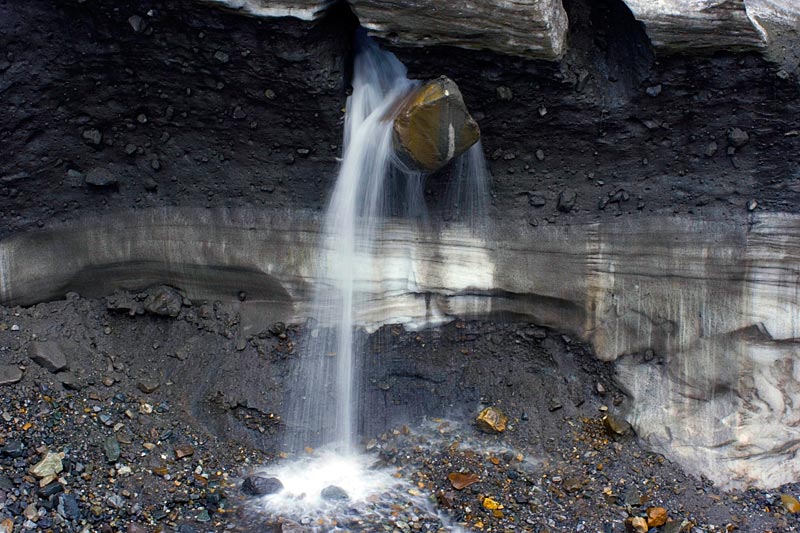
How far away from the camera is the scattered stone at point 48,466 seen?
4188 mm

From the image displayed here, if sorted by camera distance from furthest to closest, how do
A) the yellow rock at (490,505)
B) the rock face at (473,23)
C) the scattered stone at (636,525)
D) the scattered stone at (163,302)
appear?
the scattered stone at (163,302) < the yellow rock at (490,505) < the scattered stone at (636,525) < the rock face at (473,23)

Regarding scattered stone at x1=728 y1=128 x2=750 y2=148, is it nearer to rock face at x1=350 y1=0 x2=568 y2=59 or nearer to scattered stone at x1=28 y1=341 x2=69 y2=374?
rock face at x1=350 y1=0 x2=568 y2=59

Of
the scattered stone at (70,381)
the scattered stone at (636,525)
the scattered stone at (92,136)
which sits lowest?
the scattered stone at (636,525)

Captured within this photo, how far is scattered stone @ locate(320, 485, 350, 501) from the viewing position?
448cm

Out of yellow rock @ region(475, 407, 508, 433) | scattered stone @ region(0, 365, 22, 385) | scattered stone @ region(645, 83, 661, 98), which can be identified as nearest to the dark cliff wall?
scattered stone @ region(645, 83, 661, 98)

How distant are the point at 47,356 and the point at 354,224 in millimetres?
1968

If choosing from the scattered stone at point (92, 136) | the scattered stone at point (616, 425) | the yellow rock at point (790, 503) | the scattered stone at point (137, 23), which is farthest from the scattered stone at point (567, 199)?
the scattered stone at point (92, 136)

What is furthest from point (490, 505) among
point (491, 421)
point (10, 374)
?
A: point (10, 374)

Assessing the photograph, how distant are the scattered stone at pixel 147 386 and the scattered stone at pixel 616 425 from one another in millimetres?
2774

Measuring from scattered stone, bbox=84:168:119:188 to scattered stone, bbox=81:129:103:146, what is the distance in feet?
0.61

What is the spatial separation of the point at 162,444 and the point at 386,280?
1655 mm

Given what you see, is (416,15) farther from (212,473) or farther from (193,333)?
(212,473)

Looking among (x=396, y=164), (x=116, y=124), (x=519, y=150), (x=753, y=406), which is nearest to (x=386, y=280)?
(x=396, y=164)

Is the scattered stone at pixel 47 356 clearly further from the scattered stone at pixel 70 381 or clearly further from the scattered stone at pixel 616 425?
Result: the scattered stone at pixel 616 425
